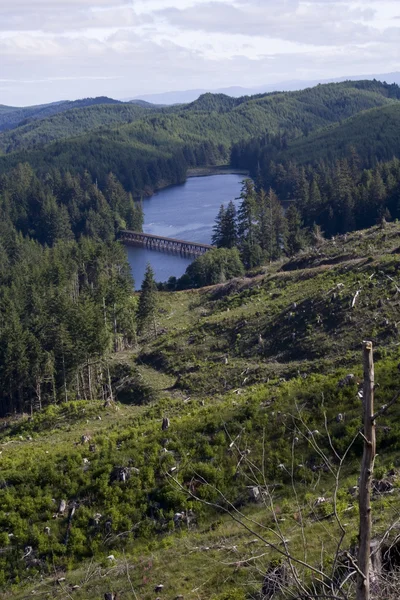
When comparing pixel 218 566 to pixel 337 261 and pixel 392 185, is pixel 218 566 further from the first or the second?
pixel 392 185

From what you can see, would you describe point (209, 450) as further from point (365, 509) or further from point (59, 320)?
point (59, 320)

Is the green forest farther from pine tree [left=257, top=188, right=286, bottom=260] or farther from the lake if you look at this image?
the lake

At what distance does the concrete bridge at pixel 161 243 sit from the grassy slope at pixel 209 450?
216 ft

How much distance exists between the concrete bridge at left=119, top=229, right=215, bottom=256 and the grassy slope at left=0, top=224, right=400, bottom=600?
6587 cm

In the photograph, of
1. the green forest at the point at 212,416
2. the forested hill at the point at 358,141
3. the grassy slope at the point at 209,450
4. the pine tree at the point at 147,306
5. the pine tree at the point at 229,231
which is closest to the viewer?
the green forest at the point at 212,416

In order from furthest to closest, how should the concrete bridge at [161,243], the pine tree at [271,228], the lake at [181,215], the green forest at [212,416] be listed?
the concrete bridge at [161,243] < the lake at [181,215] < the pine tree at [271,228] < the green forest at [212,416]

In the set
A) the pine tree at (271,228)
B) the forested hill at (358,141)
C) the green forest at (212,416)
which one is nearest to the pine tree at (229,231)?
the green forest at (212,416)

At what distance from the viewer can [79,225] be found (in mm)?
138000

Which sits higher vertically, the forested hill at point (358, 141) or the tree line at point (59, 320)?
the forested hill at point (358, 141)

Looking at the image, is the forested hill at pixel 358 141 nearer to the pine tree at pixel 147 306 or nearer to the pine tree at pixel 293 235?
the pine tree at pixel 293 235

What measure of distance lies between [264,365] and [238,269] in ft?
138

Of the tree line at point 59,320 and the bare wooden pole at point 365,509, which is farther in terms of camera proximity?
the tree line at point 59,320

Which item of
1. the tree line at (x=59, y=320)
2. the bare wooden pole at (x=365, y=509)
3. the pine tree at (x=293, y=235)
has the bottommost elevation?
the tree line at (x=59, y=320)

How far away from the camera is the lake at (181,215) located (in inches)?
4200
